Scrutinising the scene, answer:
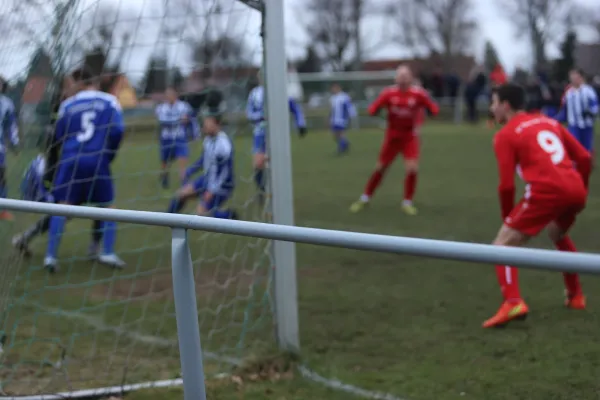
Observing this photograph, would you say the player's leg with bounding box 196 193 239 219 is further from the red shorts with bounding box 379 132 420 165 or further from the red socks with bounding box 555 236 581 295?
the red shorts with bounding box 379 132 420 165

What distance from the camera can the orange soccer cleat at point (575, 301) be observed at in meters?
4.83

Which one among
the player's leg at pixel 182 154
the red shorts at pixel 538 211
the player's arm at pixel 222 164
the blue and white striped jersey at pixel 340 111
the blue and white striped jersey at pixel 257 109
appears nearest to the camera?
the blue and white striped jersey at pixel 257 109

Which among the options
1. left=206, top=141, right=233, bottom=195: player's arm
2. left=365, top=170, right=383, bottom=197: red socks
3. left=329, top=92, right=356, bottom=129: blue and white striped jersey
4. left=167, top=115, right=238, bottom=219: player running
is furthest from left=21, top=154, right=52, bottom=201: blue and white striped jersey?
left=329, top=92, right=356, bottom=129: blue and white striped jersey

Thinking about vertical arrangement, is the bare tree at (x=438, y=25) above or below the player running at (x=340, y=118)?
above

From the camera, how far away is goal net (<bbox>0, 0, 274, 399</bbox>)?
4395 millimetres

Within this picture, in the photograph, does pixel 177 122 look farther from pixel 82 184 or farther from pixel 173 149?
pixel 82 184

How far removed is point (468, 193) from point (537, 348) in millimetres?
7837

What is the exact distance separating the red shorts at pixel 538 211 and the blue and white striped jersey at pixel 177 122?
2309mm

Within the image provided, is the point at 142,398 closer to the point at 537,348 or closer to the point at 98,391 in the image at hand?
the point at 98,391

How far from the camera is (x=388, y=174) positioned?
1571cm

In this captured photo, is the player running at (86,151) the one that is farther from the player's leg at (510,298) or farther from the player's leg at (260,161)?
the player's leg at (510,298)

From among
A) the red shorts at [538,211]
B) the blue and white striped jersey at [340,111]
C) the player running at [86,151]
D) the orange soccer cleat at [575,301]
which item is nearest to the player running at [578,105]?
the orange soccer cleat at [575,301]

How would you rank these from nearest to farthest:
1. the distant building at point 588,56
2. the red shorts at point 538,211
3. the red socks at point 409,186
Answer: the red shorts at point 538,211 < the red socks at point 409,186 < the distant building at point 588,56

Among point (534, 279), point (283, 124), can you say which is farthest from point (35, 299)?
point (534, 279)
